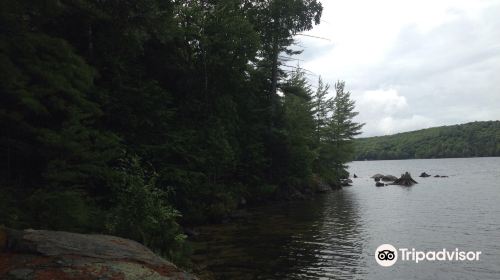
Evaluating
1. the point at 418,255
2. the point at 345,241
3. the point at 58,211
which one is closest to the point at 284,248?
the point at 345,241

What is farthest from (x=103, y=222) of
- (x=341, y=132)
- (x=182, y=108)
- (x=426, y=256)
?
(x=341, y=132)

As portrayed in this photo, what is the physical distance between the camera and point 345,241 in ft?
58.3

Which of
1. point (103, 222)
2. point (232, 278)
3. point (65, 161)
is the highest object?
point (65, 161)

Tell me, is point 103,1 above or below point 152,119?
above

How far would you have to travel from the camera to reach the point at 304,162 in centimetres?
3756

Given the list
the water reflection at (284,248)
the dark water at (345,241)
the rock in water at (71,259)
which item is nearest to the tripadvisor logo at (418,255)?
the dark water at (345,241)

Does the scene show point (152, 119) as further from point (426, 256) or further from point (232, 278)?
point (426, 256)

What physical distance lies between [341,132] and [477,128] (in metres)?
151

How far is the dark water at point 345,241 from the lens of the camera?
42.4 ft

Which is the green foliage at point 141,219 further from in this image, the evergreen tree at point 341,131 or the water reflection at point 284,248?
the evergreen tree at point 341,131

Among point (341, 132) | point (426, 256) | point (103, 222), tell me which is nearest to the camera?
point (103, 222)

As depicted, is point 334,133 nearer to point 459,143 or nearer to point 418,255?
point 418,255

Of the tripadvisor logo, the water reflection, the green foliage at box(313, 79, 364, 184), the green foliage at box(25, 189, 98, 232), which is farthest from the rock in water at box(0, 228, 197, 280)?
the green foliage at box(313, 79, 364, 184)

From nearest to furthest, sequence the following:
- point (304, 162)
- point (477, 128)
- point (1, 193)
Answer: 1. point (1, 193)
2. point (304, 162)
3. point (477, 128)
